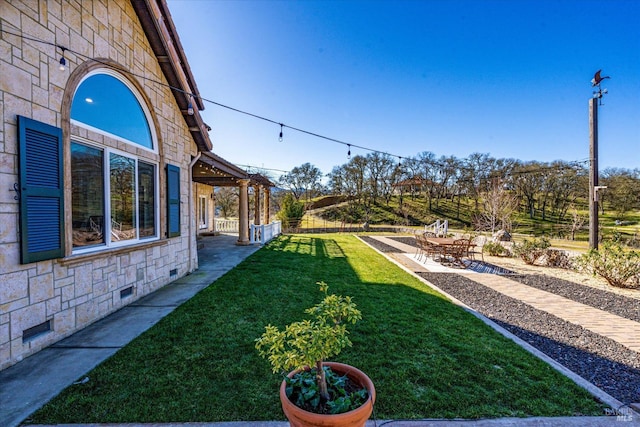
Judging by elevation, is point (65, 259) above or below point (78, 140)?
below

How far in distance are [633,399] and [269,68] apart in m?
11.3

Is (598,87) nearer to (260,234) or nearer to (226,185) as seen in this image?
(260,234)

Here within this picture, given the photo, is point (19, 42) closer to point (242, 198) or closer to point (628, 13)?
point (242, 198)

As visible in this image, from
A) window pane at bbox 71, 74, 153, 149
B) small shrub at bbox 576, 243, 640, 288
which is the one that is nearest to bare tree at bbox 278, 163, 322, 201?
small shrub at bbox 576, 243, 640, 288

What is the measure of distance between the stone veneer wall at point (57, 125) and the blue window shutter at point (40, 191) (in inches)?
2.7

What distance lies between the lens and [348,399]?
5.20ft

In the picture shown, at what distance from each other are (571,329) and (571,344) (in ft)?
2.21

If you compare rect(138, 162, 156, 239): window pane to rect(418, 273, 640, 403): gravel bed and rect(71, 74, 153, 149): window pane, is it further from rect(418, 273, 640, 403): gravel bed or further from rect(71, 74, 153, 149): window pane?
rect(418, 273, 640, 403): gravel bed

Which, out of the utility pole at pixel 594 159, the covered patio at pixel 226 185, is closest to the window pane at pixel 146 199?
the covered patio at pixel 226 185

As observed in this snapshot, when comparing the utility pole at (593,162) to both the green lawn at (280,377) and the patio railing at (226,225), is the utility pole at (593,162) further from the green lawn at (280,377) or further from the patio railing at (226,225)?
the patio railing at (226,225)

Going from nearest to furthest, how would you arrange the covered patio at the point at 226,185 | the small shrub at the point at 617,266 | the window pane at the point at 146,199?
the window pane at the point at 146,199
the small shrub at the point at 617,266
the covered patio at the point at 226,185

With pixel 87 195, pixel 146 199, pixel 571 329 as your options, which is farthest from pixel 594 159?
pixel 87 195

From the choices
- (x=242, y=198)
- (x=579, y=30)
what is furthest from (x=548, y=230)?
(x=242, y=198)

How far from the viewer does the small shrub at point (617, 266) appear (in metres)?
6.23
